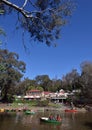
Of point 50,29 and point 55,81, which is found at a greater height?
point 55,81

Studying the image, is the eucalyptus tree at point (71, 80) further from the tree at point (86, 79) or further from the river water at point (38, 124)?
the river water at point (38, 124)

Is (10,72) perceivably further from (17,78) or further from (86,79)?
(86,79)

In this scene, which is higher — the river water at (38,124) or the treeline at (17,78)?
the treeline at (17,78)

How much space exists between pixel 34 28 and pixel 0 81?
62.5 meters

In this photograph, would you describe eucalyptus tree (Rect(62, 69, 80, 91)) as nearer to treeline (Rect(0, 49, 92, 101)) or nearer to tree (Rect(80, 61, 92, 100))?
treeline (Rect(0, 49, 92, 101))

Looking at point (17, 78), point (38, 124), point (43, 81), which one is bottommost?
point (38, 124)

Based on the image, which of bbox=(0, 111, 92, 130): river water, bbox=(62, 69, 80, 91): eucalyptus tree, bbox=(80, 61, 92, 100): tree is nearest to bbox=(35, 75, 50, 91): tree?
bbox=(62, 69, 80, 91): eucalyptus tree

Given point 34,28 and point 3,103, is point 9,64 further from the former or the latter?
point 34,28

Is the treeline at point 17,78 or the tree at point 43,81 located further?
the tree at point 43,81

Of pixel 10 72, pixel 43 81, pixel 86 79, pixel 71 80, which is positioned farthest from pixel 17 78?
pixel 43 81

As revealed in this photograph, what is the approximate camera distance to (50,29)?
1630cm

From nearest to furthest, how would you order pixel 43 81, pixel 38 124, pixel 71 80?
pixel 38 124, pixel 71 80, pixel 43 81

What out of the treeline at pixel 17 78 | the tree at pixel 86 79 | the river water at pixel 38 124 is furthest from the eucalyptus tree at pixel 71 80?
the river water at pixel 38 124

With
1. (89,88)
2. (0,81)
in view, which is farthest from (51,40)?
(89,88)
